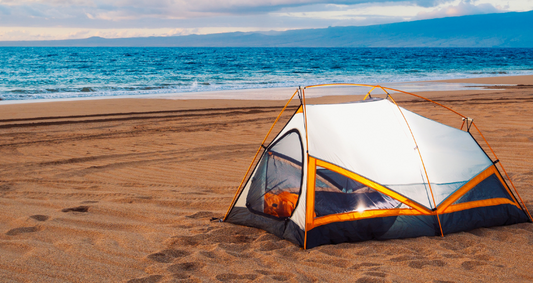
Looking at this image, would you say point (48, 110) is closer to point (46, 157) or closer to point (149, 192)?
point (46, 157)

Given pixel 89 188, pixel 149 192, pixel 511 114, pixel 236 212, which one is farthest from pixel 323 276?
pixel 511 114

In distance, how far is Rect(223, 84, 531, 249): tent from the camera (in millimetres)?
4371

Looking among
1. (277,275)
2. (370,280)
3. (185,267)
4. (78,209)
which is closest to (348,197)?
(370,280)

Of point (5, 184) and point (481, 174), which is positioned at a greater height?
point (481, 174)

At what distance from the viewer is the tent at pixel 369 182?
4371 millimetres

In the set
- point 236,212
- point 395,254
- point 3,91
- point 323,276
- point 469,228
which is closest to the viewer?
point 323,276

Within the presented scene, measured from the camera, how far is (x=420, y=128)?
16.3 ft

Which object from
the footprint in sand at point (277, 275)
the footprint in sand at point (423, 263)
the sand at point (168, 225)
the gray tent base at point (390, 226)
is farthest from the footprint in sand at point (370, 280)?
the gray tent base at point (390, 226)

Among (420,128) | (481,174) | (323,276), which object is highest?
(420,128)

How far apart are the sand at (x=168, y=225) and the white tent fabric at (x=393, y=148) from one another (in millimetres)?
662

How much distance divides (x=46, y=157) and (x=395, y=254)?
700 centimetres

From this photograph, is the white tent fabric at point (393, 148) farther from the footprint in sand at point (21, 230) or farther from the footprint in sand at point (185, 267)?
the footprint in sand at point (21, 230)

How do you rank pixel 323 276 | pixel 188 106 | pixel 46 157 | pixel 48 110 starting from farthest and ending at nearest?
pixel 188 106 < pixel 48 110 < pixel 46 157 < pixel 323 276

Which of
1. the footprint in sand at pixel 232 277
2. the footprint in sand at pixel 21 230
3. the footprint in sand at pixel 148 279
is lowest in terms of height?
the footprint in sand at pixel 232 277
